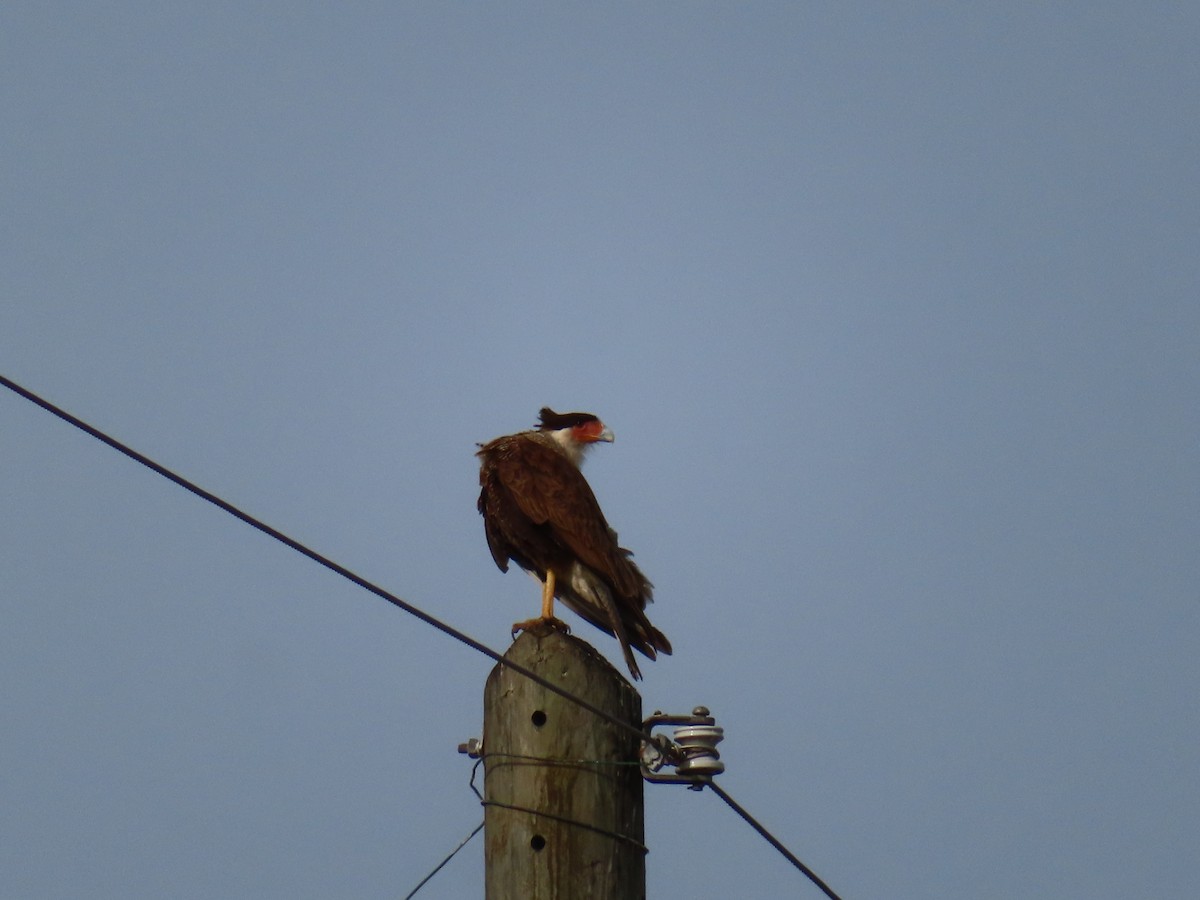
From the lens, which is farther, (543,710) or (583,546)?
(583,546)

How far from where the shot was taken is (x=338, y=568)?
387 cm

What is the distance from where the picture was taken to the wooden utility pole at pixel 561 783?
4062mm

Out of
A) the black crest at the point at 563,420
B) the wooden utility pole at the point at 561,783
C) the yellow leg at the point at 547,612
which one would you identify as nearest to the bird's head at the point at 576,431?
the black crest at the point at 563,420

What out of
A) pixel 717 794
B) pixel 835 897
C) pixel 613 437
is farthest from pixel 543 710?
pixel 613 437

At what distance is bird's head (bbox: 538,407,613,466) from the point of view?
8.12m

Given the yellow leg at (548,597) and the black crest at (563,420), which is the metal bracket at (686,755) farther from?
the black crest at (563,420)

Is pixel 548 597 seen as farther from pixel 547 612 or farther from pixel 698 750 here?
pixel 698 750

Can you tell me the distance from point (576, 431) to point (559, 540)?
1.40 m

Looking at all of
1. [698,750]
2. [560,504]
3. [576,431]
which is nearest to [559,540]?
[560,504]

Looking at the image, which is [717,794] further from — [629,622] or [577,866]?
[629,622]

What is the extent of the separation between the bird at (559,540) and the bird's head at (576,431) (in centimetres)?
22

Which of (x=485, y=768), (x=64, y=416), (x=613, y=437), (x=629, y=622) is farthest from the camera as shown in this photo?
(x=613, y=437)

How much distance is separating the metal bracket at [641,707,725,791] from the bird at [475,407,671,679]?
1.47 metres

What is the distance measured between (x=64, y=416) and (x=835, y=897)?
2.46 m
